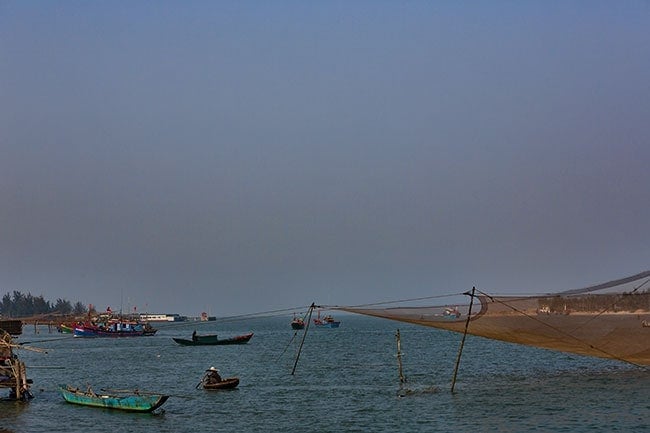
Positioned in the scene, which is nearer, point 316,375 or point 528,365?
point 316,375

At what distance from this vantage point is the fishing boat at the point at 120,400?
106ft

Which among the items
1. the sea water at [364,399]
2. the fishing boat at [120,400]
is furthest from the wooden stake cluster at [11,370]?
the fishing boat at [120,400]

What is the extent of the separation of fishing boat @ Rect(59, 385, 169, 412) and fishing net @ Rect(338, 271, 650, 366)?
8543mm

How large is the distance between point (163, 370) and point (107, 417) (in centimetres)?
2486

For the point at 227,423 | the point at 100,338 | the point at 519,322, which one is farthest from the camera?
the point at 100,338

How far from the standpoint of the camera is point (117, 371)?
58.1 m

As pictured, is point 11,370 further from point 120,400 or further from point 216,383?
point 216,383

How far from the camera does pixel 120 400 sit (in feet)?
110

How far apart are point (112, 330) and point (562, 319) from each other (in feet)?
296

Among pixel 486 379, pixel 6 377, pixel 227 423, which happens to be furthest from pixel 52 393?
pixel 486 379

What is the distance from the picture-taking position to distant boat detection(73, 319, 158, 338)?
369 feet

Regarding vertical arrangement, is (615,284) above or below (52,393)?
above

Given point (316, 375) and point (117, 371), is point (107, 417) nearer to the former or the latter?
point (316, 375)

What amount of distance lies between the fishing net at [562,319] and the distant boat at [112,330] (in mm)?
84893
